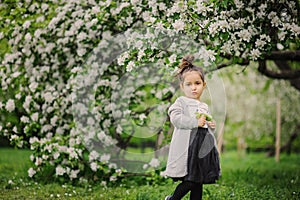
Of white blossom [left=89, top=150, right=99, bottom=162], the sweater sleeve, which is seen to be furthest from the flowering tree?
the sweater sleeve

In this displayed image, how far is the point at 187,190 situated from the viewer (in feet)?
13.3

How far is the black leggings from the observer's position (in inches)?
158

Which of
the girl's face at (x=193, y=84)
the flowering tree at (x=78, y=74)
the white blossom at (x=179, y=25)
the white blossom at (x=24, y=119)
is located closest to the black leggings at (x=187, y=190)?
the girl's face at (x=193, y=84)

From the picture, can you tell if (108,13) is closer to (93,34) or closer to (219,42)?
(93,34)

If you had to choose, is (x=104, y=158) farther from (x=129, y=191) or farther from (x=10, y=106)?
(x=10, y=106)

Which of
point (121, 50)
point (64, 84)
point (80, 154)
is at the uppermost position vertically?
point (121, 50)

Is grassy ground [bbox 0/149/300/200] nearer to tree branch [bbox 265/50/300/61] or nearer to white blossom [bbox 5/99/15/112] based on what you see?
white blossom [bbox 5/99/15/112]

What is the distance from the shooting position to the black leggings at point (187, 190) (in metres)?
4.02

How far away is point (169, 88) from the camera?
621 centimetres

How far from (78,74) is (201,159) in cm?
261

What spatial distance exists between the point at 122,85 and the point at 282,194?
266 cm

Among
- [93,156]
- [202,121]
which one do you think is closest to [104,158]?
[93,156]

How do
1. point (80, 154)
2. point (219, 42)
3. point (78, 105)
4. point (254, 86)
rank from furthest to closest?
point (254, 86)
point (78, 105)
point (80, 154)
point (219, 42)

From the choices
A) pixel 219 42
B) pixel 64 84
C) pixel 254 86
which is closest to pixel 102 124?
pixel 64 84
